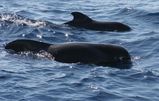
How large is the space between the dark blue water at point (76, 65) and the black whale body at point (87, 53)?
458 millimetres

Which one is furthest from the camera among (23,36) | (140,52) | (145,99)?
(23,36)

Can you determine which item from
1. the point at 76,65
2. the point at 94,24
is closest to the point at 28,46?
the point at 76,65

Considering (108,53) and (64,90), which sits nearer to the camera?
(64,90)

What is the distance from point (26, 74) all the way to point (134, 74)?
3264 mm

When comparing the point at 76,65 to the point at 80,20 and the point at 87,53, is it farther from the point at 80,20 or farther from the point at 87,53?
the point at 80,20

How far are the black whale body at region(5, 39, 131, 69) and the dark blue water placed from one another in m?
0.46

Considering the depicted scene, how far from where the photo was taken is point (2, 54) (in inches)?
754

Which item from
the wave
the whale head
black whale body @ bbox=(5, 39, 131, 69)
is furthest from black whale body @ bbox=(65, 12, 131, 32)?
black whale body @ bbox=(5, 39, 131, 69)

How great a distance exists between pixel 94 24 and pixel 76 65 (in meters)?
7.15

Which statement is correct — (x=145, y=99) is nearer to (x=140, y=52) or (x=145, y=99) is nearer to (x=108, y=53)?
(x=108, y=53)

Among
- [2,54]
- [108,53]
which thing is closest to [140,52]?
[108,53]

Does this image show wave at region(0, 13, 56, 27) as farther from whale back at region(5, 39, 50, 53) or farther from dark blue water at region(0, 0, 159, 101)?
whale back at region(5, 39, 50, 53)

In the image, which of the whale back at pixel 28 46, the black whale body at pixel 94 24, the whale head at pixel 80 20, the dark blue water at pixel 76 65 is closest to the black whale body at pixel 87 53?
the whale back at pixel 28 46

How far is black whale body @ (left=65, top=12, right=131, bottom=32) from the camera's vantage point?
24484 millimetres
